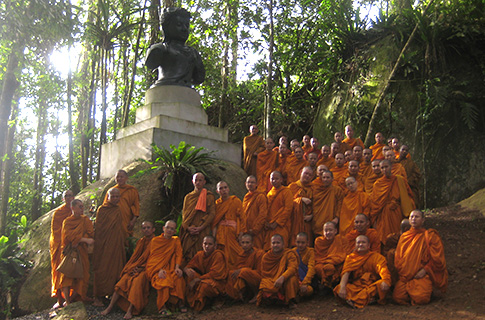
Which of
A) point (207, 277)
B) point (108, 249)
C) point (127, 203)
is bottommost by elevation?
point (207, 277)

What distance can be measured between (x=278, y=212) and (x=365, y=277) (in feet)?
5.60

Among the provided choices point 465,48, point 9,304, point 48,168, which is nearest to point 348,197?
point 9,304

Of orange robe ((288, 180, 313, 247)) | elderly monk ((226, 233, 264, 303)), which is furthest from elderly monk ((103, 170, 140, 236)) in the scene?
orange robe ((288, 180, 313, 247))

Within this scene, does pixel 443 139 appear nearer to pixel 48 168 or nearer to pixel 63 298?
pixel 63 298

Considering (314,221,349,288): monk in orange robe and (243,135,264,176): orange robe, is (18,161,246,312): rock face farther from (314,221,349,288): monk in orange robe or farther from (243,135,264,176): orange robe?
(314,221,349,288): monk in orange robe

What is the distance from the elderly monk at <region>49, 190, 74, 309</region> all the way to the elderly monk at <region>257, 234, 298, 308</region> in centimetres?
280

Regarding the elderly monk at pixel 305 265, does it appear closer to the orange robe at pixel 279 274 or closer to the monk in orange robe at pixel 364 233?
the orange robe at pixel 279 274

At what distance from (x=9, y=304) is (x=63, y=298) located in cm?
112

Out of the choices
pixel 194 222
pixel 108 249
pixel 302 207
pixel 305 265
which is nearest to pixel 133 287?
pixel 108 249

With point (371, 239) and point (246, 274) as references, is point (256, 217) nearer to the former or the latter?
point (246, 274)

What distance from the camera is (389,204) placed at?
675 cm

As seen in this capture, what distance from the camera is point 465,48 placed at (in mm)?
10828

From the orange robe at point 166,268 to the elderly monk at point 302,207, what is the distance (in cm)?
178

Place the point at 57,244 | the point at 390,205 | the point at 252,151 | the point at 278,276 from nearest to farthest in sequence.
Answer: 1. the point at 278,276
2. the point at 57,244
3. the point at 390,205
4. the point at 252,151
